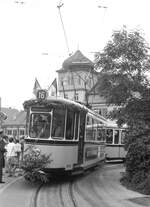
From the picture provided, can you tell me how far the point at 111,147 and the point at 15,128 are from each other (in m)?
86.9

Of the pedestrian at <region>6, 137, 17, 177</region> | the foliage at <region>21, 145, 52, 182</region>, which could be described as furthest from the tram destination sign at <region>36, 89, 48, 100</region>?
the pedestrian at <region>6, 137, 17, 177</region>

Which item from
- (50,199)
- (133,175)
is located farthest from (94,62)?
(50,199)

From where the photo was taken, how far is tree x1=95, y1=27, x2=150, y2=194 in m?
16.9

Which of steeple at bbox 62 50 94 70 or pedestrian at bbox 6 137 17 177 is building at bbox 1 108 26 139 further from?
pedestrian at bbox 6 137 17 177

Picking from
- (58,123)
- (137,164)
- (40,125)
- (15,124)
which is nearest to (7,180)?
(40,125)

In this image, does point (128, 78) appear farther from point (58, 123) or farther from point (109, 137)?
point (109, 137)

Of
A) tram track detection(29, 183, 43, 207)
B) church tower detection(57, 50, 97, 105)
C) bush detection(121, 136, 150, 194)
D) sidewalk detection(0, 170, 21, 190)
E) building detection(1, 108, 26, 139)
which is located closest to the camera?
tram track detection(29, 183, 43, 207)

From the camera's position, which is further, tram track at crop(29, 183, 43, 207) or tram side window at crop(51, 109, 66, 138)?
tram side window at crop(51, 109, 66, 138)

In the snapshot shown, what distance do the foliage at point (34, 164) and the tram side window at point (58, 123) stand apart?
2.97 feet

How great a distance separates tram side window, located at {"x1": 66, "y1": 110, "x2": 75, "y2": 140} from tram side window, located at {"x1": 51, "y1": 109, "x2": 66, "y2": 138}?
25 centimetres

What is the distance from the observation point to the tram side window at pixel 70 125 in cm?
1547

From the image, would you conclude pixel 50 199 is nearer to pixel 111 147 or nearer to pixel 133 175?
pixel 133 175

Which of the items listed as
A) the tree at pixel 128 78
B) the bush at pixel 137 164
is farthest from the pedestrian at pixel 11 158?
the bush at pixel 137 164

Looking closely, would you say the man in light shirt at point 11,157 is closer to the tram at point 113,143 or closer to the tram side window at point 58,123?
the tram side window at point 58,123
